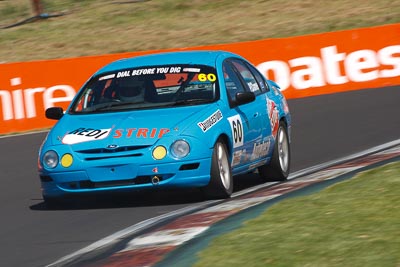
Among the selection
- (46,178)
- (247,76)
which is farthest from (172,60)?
(46,178)

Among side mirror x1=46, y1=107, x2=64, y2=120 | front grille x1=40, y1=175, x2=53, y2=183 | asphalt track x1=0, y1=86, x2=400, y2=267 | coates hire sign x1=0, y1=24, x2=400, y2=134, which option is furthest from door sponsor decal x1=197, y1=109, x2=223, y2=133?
coates hire sign x1=0, y1=24, x2=400, y2=134

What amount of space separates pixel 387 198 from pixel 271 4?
30057mm

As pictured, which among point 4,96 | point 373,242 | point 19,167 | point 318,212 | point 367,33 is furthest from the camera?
point 367,33

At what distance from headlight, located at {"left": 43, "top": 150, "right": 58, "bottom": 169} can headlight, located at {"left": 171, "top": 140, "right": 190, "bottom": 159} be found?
1066mm

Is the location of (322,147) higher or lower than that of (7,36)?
lower

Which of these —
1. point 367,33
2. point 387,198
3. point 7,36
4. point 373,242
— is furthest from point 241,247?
point 7,36

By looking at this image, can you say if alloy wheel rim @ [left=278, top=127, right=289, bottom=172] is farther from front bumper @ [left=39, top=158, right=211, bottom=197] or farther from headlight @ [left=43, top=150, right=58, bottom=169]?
headlight @ [left=43, top=150, right=58, bottom=169]

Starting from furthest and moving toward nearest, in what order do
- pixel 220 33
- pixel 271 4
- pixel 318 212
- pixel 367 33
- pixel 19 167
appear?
pixel 271 4
pixel 220 33
pixel 367 33
pixel 19 167
pixel 318 212

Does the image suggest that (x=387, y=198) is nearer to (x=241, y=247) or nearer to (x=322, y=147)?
(x=241, y=247)

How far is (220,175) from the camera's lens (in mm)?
9977

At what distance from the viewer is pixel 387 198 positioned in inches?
329

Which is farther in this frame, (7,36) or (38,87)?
(7,36)

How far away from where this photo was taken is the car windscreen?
10.6 metres

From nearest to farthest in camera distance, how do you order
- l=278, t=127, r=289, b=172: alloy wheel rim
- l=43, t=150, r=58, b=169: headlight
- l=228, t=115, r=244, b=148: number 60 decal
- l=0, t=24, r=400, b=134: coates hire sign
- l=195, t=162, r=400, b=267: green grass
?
l=195, t=162, r=400, b=267: green grass
l=43, t=150, r=58, b=169: headlight
l=228, t=115, r=244, b=148: number 60 decal
l=278, t=127, r=289, b=172: alloy wheel rim
l=0, t=24, r=400, b=134: coates hire sign
